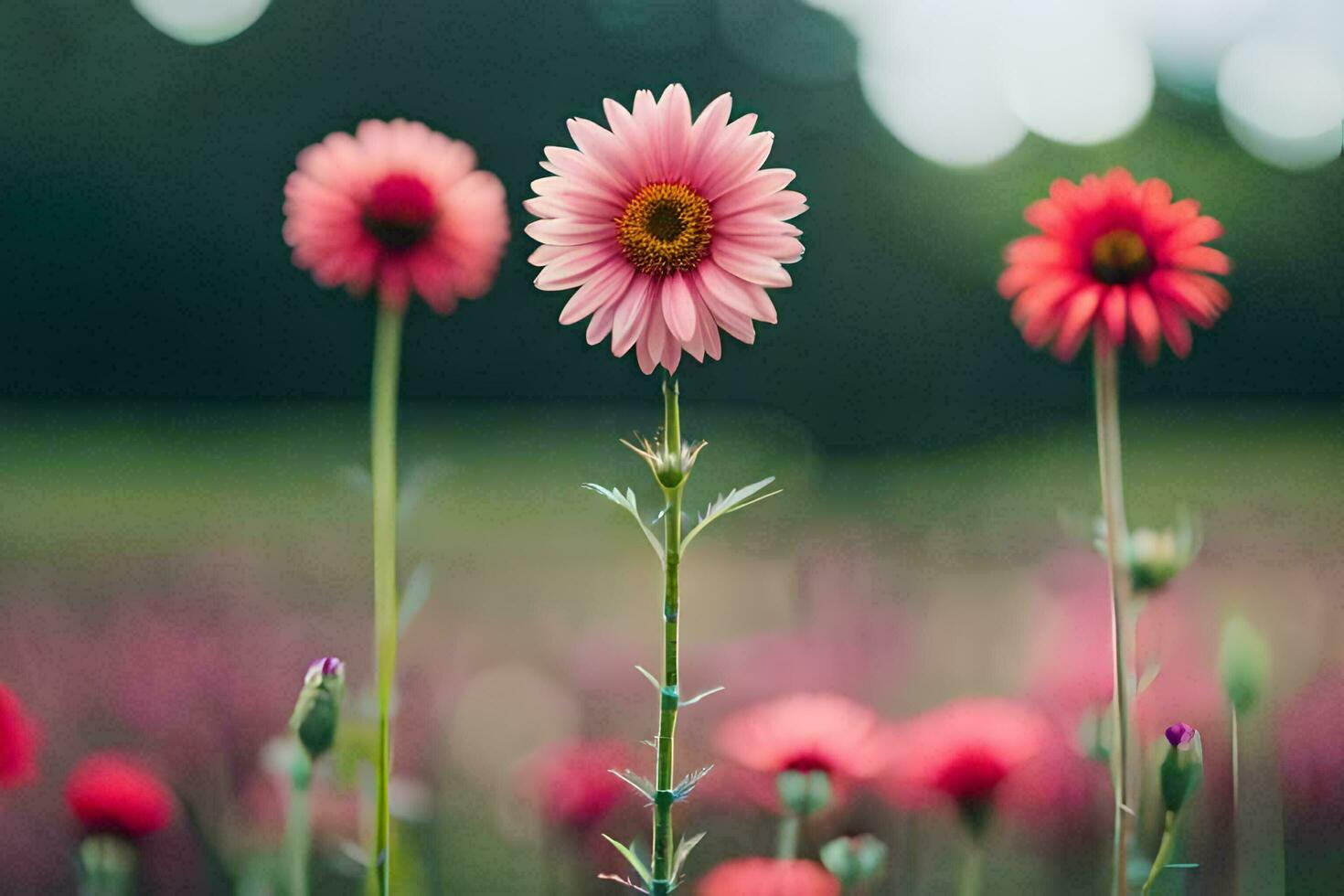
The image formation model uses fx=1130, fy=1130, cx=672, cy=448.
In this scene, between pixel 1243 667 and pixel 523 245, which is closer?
pixel 1243 667

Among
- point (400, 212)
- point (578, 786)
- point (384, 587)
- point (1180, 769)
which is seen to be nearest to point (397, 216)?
point (400, 212)

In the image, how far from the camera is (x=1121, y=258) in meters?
0.41

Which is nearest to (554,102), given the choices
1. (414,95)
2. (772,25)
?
(414,95)

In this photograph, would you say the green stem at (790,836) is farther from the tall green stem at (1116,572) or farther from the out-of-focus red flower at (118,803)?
the out-of-focus red flower at (118,803)

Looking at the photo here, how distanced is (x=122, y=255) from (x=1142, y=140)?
1240 mm

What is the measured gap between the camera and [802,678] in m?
0.63

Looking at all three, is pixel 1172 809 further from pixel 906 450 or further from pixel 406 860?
pixel 906 450

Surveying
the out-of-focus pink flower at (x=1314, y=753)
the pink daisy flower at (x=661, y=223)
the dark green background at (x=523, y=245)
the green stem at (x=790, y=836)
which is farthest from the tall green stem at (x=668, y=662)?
the dark green background at (x=523, y=245)

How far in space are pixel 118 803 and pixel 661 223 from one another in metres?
0.34

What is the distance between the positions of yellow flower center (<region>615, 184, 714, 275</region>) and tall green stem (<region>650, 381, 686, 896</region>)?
0.14 ft

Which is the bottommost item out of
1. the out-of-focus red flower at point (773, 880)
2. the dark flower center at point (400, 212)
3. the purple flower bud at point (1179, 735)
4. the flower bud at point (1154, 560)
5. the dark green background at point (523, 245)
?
the out-of-focus red flower at point (773, 880)

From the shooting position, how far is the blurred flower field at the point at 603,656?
21.0 inches

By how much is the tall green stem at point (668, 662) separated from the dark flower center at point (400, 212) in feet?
0.68

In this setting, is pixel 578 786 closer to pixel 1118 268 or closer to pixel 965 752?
pixel 965 752
